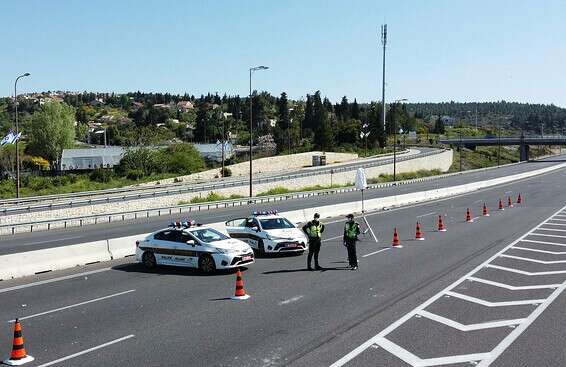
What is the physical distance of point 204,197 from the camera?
57.8m

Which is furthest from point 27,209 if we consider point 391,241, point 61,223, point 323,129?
point 323,129

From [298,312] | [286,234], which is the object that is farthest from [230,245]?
[298,312]

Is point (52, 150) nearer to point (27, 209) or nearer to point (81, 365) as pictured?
point (27, 209)

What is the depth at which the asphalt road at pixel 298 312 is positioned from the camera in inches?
393

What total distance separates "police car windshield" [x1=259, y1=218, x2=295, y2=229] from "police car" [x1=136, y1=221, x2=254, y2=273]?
3.46 meters

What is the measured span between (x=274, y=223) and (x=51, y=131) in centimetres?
9819

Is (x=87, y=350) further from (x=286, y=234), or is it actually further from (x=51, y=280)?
(x=286, y=234)

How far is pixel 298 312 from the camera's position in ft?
42.3

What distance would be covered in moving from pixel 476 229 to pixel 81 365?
77.8 feet

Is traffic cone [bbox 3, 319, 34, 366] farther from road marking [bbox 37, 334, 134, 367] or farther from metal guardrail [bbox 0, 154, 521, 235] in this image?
metal guardrail [bbox 0, 154, 521, 235]

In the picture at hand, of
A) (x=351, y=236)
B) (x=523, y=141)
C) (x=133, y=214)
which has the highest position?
(x=351, y=236)

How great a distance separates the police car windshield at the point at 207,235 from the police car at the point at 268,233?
2.71 metres

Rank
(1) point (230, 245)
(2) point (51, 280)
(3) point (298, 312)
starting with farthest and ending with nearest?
(1) point (230, 245), (2) point (51, 280), (3) point (298, 312)

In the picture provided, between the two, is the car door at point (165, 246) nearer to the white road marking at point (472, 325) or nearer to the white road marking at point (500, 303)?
the white road marking at point (500, 303)
